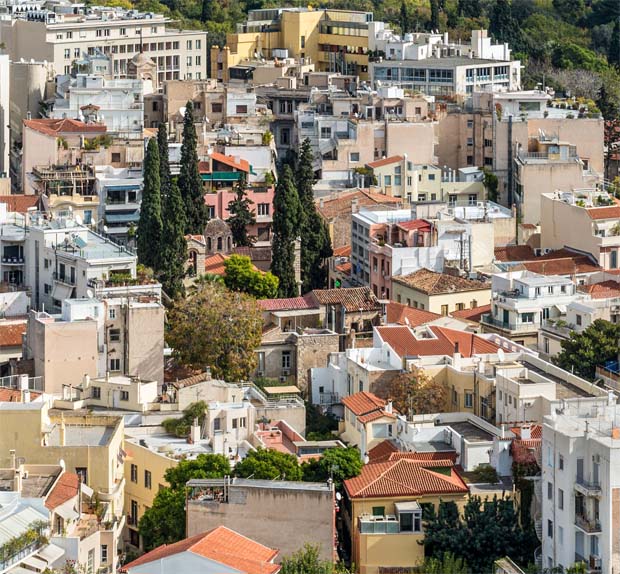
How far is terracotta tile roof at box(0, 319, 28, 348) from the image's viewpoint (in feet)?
215

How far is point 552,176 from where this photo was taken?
285ft

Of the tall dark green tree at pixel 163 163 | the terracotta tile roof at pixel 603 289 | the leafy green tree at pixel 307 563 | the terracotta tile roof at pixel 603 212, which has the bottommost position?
the leafy green tree at pixel 307 563

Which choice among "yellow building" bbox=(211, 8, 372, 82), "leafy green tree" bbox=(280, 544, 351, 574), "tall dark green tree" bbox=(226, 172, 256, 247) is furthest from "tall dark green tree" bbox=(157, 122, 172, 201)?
"yellow building" bbox=(211, 8, 372, 82)

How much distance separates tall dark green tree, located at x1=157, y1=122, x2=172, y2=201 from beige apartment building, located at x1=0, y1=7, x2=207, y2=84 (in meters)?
20.4

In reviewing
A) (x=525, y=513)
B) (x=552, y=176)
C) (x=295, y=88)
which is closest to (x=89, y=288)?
(x=525, y=513)

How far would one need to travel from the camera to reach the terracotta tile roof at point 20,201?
255ft

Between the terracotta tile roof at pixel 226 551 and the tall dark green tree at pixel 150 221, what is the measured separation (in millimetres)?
23365

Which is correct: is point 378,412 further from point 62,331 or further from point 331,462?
point 62,331

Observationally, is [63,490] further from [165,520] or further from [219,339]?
[219,339]

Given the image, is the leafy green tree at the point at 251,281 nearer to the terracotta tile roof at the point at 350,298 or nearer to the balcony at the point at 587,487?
the terracotta tile roof at the point at 350,298

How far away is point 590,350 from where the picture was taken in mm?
64062

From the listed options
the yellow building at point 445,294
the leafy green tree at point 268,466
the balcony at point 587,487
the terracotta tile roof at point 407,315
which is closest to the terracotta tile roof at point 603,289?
A: the yellow building at point 445,294

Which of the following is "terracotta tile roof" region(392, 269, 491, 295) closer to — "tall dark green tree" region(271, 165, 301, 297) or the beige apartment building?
"tall dark green tree" region(271, 165, 301, 297)

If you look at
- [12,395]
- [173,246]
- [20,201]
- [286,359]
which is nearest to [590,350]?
[286,359]
